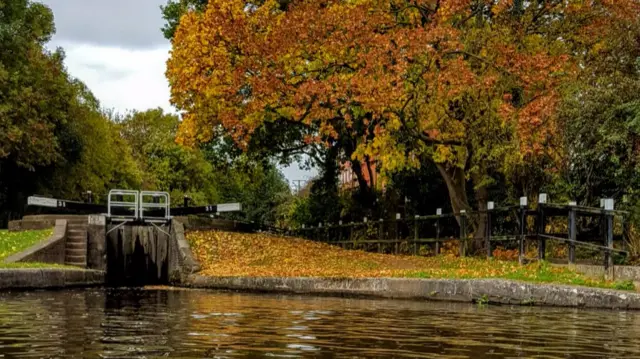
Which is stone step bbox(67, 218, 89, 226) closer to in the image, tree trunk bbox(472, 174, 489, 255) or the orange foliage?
the orange foliage

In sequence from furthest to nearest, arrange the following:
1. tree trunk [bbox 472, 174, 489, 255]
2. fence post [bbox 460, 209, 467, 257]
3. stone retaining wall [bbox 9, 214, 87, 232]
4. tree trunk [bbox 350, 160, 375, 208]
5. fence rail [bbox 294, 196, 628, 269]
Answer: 1. tree trunk [bbox 350, 160, 375, 208]
2. stone retaining wall [bbox 9, 214, 87, 232]
3. tree trunk [bbox 472, 174, 489, 255]
4. fence post [bbox 460, 209, 467, 257]
5. fence rail [bbox 294, 196, 628, 269]

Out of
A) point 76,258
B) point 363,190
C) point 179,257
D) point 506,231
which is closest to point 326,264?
point 179,257

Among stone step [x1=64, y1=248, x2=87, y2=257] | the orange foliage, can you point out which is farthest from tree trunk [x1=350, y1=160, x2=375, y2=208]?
stone step [x1=64, y1=248, x2=87, y2=257]

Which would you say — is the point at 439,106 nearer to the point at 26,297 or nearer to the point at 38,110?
the point at 26,297

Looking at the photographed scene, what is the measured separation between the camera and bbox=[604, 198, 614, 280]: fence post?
14.2m

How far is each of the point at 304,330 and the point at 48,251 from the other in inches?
558

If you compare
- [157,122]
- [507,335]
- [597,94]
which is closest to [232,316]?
[507,335]

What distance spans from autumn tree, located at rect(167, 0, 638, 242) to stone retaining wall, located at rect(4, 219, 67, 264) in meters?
5.86

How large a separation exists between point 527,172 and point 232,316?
1202 cm

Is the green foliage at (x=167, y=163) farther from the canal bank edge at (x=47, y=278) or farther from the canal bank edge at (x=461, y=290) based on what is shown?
the canal bank edge at (x=461, y=290)

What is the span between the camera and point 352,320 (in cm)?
995

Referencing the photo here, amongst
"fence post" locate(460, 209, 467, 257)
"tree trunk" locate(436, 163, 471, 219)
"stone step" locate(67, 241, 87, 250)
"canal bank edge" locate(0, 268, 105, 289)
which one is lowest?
A: "canal bank edge" locate(0, 268, 105, 289)

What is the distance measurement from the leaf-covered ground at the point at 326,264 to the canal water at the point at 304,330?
2.24 m

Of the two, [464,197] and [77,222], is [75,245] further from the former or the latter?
[464,197]
